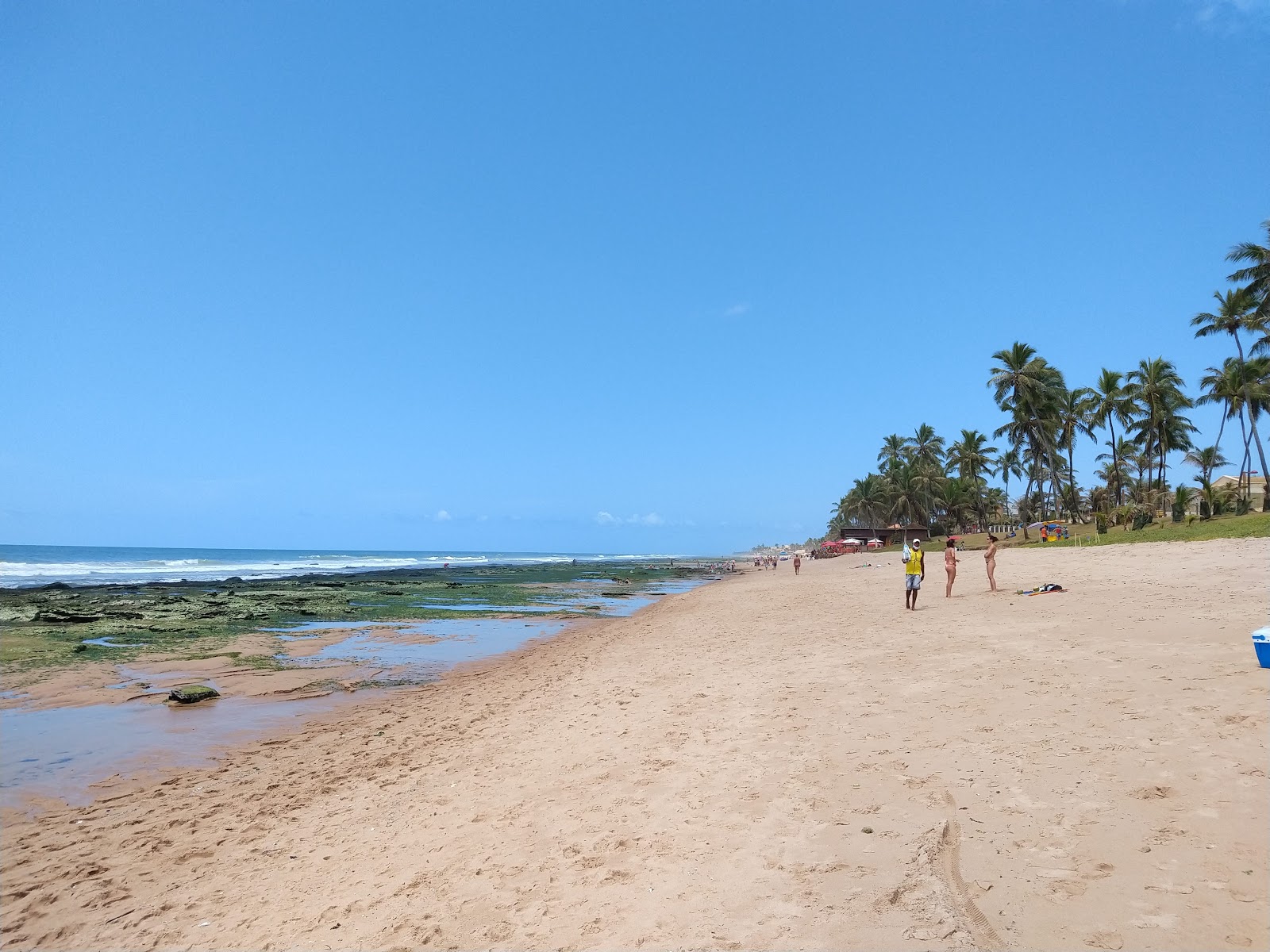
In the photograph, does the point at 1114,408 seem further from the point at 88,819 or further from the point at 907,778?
the point at 88,819

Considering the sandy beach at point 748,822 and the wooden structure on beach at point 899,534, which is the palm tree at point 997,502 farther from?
the sandy beach at point 748,822

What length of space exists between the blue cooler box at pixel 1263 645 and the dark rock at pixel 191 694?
16.0 metres

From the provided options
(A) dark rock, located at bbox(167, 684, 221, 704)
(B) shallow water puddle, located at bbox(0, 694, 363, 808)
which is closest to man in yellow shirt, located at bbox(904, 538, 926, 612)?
(B) shallow water puddle, located at bbox(0, 694, 363, 808)

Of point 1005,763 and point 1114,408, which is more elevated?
point 1114,408

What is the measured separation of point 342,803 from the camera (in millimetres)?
7059

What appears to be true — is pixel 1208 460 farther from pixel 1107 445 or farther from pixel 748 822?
pixel 748 822

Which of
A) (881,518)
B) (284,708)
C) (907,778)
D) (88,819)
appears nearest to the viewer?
(907,778)

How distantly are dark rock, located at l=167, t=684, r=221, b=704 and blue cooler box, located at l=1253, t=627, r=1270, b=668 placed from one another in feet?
52.4

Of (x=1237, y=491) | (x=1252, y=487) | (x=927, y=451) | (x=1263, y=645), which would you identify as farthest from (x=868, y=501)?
(x=1263, y=645)

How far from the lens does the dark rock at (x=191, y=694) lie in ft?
40.2

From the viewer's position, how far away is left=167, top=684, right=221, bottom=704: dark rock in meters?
12.2

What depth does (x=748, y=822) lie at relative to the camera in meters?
5.22

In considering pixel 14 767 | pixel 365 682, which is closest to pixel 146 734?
pixel 14 767

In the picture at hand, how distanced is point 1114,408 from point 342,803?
6798cm
